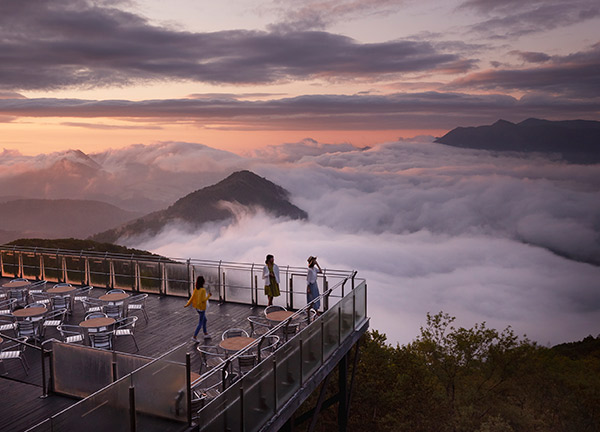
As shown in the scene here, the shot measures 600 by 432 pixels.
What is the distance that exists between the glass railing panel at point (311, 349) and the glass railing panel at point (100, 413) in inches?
152

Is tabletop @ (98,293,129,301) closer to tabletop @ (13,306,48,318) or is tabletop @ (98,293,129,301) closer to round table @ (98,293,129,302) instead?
round table @ (98,293,129,302)

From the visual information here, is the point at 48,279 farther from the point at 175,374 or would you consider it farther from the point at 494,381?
the point at 494,381

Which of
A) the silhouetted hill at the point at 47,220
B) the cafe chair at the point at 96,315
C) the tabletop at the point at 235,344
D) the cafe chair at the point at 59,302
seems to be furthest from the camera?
the silhouetted hill at the point at 47,220

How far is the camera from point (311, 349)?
33.4 ft

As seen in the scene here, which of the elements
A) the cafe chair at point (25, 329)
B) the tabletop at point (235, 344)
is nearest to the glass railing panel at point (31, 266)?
the cafe chair at point (25, 329)

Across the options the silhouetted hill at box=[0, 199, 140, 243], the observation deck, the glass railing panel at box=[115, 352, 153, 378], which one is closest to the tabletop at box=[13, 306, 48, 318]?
the observation deck

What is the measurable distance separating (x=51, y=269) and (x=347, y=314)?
13420mm

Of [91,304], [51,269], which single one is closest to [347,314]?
[91,304]

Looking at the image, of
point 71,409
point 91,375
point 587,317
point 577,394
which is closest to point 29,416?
point 91,375

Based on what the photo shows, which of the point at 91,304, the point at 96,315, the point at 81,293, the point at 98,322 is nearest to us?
the point at 98,322

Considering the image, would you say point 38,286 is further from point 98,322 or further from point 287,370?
point 287,370

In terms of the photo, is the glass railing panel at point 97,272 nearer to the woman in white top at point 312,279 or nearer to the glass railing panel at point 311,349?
the woman in white top at point 312,279

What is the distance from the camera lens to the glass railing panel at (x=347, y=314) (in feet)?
39.1

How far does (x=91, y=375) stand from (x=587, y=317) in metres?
175
